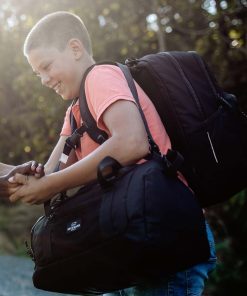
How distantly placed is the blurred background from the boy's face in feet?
17.6

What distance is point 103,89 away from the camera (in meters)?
2.07

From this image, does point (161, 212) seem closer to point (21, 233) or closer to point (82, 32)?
point (82, 32)

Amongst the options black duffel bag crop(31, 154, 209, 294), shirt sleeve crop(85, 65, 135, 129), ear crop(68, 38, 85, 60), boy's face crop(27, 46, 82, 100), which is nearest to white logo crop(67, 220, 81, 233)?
black duffel bag crop(31, 154, 209, 294)

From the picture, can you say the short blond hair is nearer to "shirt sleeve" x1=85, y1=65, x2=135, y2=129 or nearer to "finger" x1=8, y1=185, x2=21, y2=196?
"shirt sleeve" x1=85, y1=65, x2=135, y2=129

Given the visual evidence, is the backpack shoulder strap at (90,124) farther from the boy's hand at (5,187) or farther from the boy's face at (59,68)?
the boy's hand at (5,187)

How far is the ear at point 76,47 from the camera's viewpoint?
7.76ft

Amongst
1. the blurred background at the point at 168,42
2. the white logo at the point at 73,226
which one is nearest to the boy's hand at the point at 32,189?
the white logo at the point at 73,226

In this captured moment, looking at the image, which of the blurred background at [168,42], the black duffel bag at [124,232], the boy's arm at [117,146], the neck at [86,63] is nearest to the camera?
the black duffel bag at [124,232]

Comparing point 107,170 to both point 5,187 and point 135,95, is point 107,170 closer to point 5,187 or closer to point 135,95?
point 135,95

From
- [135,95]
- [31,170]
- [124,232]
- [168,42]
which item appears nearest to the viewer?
[124,232]

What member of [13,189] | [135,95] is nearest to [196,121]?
[135,95]

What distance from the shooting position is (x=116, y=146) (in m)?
2.00

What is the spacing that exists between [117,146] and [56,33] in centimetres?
68

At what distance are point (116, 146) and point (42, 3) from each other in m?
7.33
